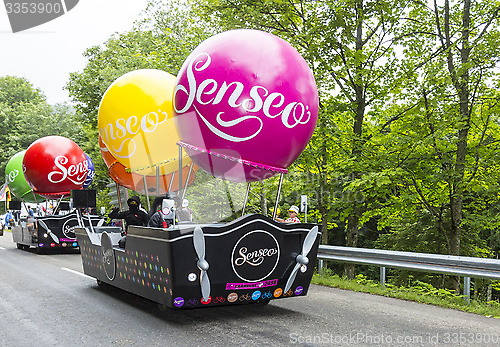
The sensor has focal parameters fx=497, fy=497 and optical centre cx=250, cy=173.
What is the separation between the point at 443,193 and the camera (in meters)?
13.5

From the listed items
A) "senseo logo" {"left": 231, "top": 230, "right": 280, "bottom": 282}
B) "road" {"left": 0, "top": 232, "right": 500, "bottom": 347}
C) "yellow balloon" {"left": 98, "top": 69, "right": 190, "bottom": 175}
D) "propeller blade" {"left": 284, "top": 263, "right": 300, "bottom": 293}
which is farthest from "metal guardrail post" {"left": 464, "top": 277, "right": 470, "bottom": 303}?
"yellow balloon" {"left": 98, "top": 69, "right": 190, "bottom": 175}

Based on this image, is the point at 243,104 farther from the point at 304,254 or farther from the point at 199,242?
the point at 304,254

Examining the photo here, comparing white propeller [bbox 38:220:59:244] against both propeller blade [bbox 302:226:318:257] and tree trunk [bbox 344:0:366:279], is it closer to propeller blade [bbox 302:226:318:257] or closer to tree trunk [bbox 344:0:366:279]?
tree trunk [bbox 344:0:366:279]

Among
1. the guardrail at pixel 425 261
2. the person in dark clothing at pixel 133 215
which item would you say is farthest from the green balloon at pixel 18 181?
the guardrail at pixel 425 261

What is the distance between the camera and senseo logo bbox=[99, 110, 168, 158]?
27.2 ft

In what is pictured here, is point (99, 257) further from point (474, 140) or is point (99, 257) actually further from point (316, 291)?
point (474, 140)

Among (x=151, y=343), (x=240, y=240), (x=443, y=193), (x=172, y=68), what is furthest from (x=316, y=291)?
(x=172, y=68)

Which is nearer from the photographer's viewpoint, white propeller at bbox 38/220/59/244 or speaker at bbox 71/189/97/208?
speaker at bbox 71/189/97/208

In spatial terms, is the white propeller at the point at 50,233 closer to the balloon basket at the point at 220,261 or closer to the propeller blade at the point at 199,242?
the balloon basket at the point at 220,261

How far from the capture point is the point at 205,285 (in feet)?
19.8

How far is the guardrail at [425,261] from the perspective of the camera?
7.44 metres

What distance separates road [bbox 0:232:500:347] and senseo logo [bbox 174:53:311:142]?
2.43 meters

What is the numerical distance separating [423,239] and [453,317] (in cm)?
1361

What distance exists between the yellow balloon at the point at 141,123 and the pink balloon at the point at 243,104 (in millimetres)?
1425
